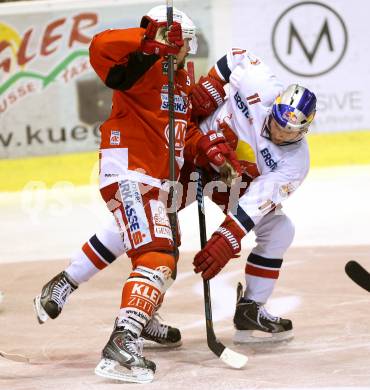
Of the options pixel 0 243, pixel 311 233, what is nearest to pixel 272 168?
pixel 311 233

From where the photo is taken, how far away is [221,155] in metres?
3.97

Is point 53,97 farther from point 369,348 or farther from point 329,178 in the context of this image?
A: point 369,348

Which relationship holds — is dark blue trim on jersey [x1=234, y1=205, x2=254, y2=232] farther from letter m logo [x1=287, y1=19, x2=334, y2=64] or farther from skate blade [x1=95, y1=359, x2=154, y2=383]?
letter m logo [x1=287, y1=19, x2=334, y2=64]

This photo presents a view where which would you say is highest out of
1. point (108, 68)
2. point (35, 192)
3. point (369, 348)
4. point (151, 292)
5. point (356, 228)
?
point (108, 68)

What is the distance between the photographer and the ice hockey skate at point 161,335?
4145mm

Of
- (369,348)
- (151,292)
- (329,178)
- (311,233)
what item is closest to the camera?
(151,292)

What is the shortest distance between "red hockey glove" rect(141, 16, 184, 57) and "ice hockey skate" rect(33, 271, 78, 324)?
40.7 inches

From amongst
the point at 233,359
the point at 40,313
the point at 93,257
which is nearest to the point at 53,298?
the point at 40,313

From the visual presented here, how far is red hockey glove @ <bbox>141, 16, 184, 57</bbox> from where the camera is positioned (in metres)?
3.52

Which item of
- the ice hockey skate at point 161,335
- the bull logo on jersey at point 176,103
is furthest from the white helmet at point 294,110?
the ice hockey skate at point 161,335

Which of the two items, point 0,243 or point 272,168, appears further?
point 0,243

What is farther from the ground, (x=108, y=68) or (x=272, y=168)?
(x=108, y=68)

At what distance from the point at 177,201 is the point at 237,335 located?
612mm

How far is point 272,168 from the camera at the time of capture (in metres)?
4.05
